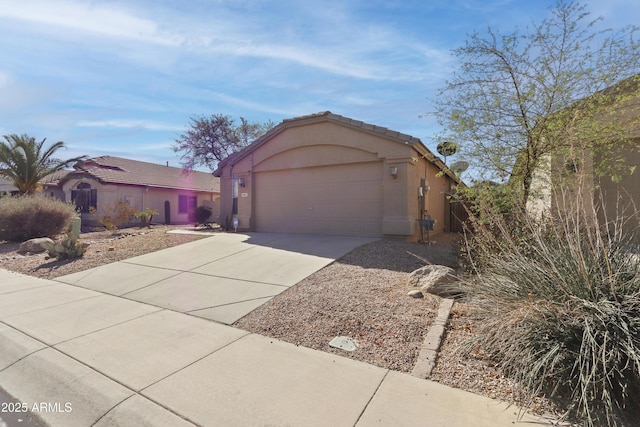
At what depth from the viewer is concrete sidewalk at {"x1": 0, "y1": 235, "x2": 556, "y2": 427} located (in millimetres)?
2867

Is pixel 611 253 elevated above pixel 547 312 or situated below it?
above

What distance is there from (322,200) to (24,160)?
60.6 ft

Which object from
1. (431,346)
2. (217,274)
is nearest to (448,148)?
(431,346)

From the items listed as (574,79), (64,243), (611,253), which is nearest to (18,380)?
(611,253)

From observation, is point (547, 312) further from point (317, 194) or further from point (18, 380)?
point (317, 194)

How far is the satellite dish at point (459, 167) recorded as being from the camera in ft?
23.3

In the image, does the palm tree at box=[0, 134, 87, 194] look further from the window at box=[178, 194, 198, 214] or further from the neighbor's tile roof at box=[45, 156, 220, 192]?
the window at box=[178, 194, 198, 214]

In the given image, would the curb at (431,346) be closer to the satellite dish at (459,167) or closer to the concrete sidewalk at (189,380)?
the concrete sidewalk at (189,380)

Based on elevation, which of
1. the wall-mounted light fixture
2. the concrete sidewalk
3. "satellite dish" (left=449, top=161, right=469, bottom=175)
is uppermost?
the wall-mounted light fixture

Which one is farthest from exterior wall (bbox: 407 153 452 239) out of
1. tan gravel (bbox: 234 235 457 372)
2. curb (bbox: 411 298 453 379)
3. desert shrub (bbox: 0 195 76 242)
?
desert shrub (bbox: 0 195 76 242)

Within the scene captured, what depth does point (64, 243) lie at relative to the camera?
9688 mm

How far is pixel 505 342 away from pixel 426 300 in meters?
1.86

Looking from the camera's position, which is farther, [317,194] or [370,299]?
[317,194]

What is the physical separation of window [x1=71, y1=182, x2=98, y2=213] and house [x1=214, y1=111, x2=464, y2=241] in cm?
1447
